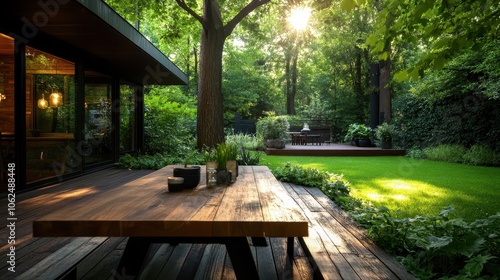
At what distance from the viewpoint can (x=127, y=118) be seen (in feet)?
31.9

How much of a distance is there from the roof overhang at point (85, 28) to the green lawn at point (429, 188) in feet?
13.9

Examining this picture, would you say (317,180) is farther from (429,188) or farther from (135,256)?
(135,256)

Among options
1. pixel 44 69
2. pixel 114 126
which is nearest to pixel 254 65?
pixel 114 126

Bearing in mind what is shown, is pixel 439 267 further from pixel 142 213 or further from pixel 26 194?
pixel 26 194

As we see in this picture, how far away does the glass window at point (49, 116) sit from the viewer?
5.36m

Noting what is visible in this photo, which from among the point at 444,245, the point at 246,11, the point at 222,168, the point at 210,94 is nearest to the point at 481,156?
the point at 246,11

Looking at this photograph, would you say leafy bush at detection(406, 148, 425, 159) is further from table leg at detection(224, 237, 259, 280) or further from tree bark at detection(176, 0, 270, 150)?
table leg at detection(224, 237, 259, 280)

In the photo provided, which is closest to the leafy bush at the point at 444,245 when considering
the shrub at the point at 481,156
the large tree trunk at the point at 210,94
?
the large tree trunk at the point at 210,94

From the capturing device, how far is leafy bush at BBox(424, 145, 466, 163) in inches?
414

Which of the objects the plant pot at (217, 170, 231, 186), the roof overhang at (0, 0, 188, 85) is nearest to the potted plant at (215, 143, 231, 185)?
the plant pot at (217, 170, 231, 186)

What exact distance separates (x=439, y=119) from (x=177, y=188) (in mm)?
11840

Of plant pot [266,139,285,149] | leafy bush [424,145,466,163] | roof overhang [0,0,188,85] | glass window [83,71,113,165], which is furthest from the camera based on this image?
plant pot [266,139,285,149]

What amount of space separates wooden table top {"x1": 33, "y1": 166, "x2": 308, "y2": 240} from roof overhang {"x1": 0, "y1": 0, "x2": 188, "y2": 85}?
2.96m

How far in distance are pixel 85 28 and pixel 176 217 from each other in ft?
14.9
